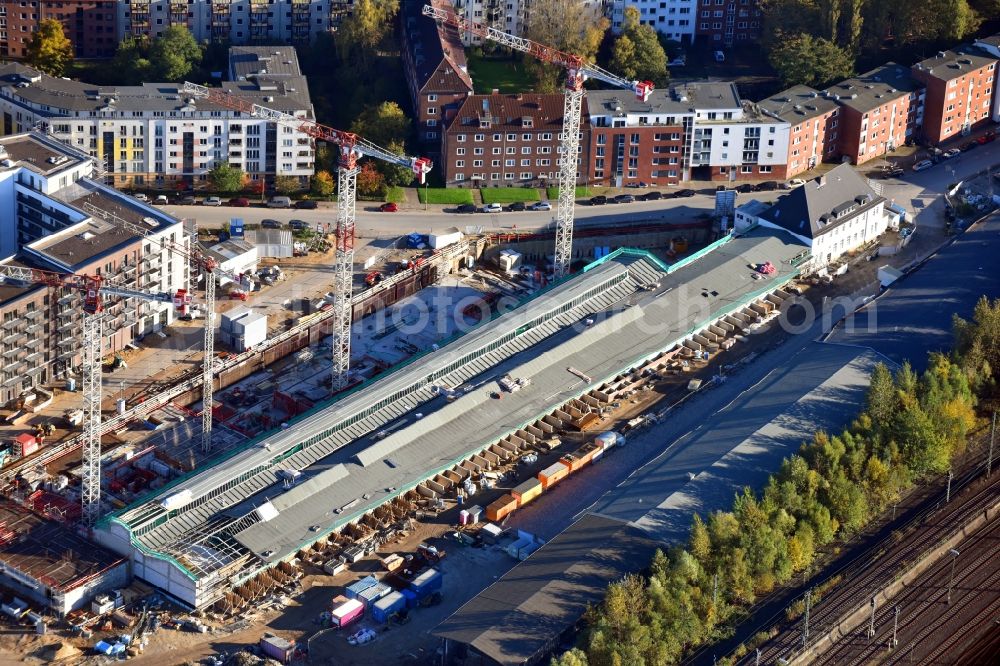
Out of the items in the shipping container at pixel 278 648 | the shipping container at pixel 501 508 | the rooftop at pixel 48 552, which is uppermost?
the shipping container at pixel 501 508

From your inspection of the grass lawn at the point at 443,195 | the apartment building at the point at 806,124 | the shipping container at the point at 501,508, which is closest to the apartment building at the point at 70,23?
the grass lawn at the point at 443,195

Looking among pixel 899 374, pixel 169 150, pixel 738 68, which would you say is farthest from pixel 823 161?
pixel 169 150

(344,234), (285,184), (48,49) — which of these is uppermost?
(48,49)

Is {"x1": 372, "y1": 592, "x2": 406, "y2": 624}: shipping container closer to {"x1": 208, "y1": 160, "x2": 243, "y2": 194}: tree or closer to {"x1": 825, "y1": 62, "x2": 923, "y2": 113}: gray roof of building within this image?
{"x1": 208, "y1": 160, "x2": 243, "y2": 194}: tree

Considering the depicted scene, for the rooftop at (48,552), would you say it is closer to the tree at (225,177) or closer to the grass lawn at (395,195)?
the tree at (225,177)

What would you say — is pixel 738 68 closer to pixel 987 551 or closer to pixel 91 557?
pixel 987 551

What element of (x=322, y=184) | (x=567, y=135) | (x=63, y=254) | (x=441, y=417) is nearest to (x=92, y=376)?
(x=63, y=254)

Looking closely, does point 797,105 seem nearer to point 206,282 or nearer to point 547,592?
point 206,282
